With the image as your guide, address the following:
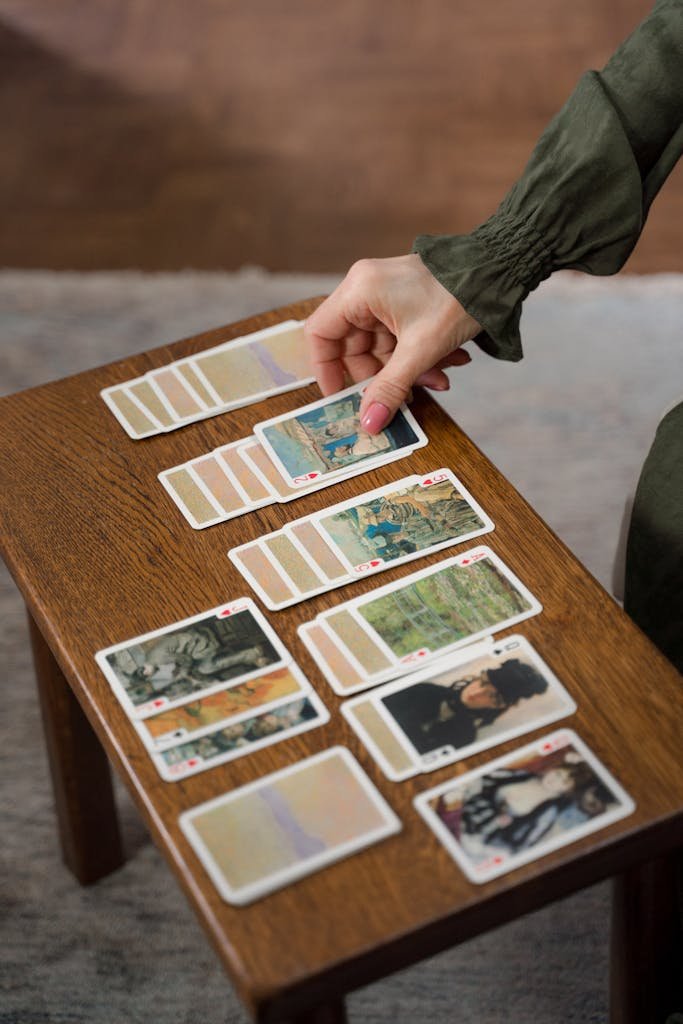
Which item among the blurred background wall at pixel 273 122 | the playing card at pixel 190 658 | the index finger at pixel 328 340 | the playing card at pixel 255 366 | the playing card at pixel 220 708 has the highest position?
the blurred background wall at pixel 273 122

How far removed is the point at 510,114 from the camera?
289 centimetres

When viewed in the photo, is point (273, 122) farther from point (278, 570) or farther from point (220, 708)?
point (220, 708)

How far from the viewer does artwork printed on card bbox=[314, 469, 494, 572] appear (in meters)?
1.15

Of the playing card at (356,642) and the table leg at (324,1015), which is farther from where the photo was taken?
the playing card at (356,642)

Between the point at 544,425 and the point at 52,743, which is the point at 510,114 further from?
the point at 52,743

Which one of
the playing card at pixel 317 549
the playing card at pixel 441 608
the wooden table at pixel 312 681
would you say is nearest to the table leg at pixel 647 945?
the wooden table at pixel 312 681

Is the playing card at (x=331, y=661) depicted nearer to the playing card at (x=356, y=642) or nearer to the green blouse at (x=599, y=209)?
the playing card at (x=356, y=642)

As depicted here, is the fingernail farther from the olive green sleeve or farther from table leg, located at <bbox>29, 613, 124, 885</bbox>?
table leg, located at <bbox>29, 613, 124, 885</bbox>

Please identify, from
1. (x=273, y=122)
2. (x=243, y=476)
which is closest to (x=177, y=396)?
(x=243, y=476)

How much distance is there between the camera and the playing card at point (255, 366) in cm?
132

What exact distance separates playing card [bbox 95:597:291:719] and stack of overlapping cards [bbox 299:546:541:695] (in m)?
0.04

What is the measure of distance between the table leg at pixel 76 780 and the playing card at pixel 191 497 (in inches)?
8.6

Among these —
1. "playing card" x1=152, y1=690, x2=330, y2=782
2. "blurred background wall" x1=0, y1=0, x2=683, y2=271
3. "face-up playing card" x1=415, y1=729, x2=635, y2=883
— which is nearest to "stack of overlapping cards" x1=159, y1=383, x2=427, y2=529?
"playing card" x1=152, y1=690, x2=330, y2=782

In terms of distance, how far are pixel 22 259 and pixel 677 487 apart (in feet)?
5.53
